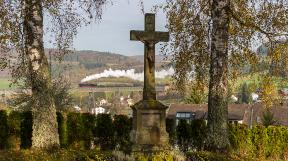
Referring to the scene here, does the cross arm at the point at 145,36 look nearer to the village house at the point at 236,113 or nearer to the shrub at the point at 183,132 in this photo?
the shrub at the point at 183,132

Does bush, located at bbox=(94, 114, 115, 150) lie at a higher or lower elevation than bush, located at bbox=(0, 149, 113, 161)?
lower

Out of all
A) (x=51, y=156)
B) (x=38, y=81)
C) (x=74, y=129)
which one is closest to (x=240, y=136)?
(x=74, y=129)

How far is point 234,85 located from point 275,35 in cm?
408

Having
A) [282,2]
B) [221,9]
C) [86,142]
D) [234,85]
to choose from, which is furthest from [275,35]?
[86,142]

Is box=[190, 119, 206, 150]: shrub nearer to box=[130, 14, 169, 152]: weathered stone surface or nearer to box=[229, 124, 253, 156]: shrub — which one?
box=[229, 124, 253, 156]: shrub

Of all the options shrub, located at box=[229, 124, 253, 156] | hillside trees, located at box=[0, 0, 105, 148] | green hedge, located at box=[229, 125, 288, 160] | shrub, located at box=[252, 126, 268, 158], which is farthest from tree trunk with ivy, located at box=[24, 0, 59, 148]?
shrub, located at box=[252, 126, 268, 158]

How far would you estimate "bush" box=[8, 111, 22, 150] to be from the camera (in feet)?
70.5

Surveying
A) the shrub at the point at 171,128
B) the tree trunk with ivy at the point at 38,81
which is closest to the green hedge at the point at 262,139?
the shrub at the point at 171,128

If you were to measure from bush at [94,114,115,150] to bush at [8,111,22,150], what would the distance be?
345 centimetres

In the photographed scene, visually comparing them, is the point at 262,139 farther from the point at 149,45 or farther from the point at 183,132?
the point at 149,45

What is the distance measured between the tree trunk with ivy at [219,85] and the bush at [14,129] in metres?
8.83

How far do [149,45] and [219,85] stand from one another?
2456 mm

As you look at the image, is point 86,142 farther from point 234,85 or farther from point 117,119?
point 234,85

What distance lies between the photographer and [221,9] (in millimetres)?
16281
